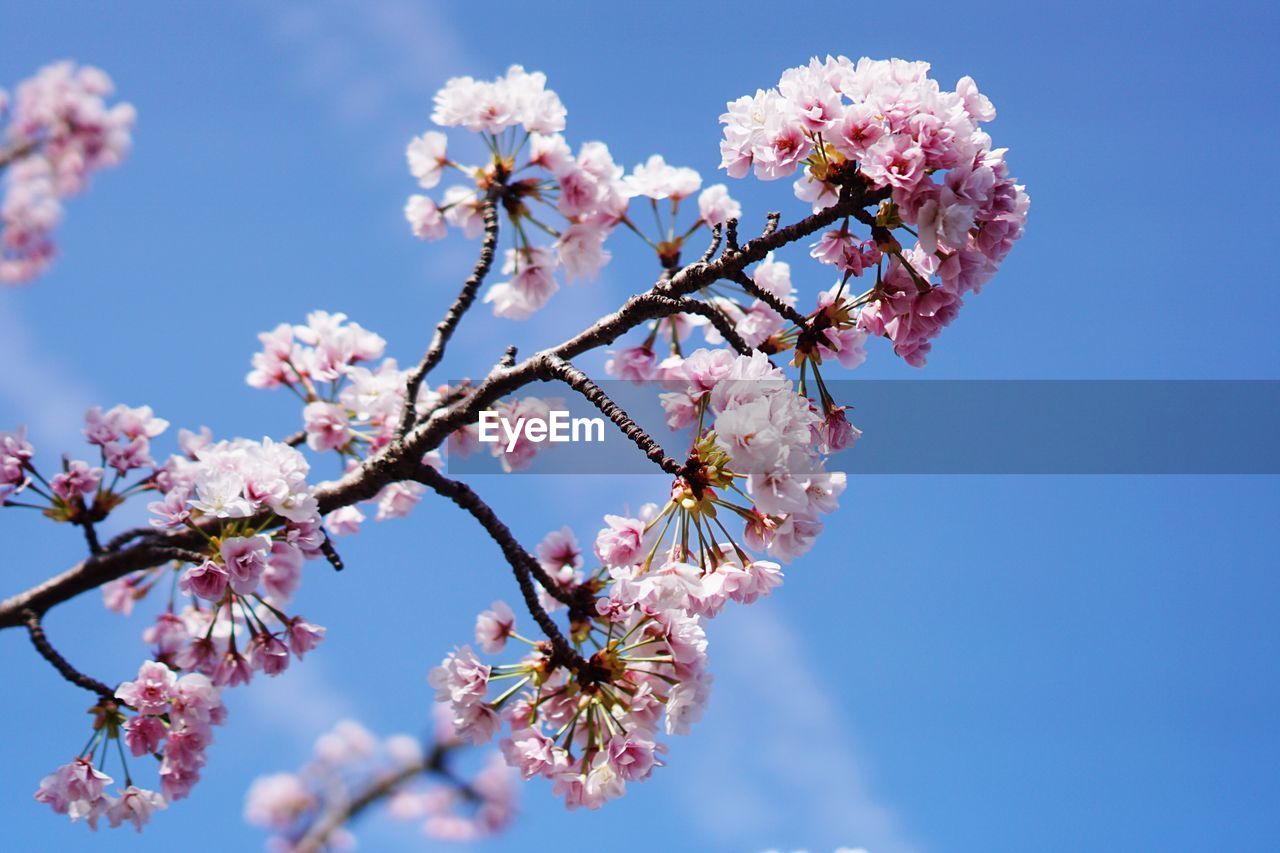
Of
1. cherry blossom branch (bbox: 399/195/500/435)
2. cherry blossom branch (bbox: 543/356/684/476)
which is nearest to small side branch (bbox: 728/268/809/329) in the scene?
cherry blossom branch (bbox: 543/356/684/476)

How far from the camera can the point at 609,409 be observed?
98.6 inches

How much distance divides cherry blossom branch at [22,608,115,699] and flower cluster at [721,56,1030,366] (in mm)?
2864

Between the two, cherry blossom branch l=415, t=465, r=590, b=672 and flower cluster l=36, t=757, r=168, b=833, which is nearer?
cherry blossom branch l=415, t=465, r=590, b=672

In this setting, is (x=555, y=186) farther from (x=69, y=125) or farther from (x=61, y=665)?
(x=69, y=125)

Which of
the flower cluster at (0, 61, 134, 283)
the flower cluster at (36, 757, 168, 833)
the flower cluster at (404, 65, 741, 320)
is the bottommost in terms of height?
the flower cluster at (36, 757, 168, 833)

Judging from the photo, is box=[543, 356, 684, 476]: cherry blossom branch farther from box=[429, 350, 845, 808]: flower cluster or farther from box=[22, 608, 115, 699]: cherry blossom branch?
box=[22, 608, 115, 699]: cherry blossom branch

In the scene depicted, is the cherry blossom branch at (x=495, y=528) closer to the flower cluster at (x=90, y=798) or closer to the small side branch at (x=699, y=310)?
the small side branch at (x=699, y=310)

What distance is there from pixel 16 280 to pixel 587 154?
9938 mm

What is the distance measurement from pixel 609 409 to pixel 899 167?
103cm

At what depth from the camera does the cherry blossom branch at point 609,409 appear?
2.37m

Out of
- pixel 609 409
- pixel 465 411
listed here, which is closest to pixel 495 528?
pixel 465 411

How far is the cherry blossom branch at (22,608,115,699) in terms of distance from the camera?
327 cm

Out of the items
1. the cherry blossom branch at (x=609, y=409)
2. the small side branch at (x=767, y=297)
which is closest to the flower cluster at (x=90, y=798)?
the cherry blossom branch at (x=609, y=409)

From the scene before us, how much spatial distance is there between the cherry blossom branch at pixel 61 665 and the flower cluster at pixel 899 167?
113 inches
